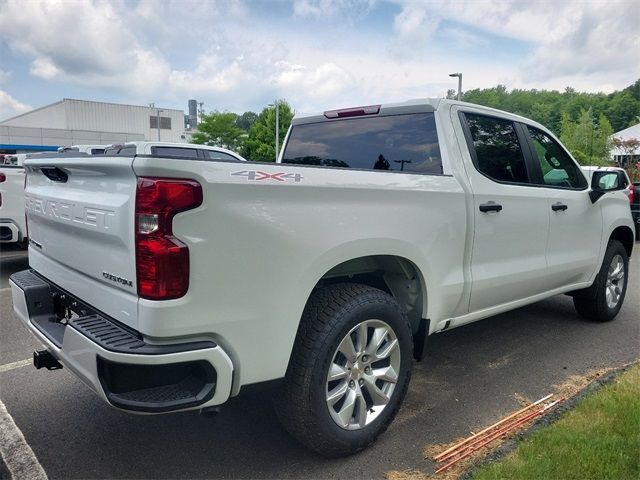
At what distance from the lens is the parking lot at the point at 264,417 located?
2.67 m

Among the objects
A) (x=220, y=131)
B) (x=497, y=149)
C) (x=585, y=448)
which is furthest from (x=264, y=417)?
(x=220, y=131)

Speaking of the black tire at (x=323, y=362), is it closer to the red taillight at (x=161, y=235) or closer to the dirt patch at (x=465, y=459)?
the dirt patch at (x=465, y=459)

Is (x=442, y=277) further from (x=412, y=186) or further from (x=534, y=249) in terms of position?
(x=534, y=249)

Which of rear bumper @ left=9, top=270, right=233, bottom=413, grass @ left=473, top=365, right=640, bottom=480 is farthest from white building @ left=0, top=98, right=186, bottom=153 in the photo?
grass @ left=473, top=365, right=640, bottom=480

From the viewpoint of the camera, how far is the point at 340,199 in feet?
8.34

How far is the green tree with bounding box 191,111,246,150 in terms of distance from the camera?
44188mm

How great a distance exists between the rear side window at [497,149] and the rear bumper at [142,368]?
231 centimetres

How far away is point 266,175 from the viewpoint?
2.24m

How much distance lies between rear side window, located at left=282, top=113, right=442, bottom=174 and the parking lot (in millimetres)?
1592

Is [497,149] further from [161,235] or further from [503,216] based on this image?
[161,235]

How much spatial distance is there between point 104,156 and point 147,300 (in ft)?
2.37

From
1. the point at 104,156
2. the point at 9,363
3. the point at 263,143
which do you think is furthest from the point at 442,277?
the point at 263,143

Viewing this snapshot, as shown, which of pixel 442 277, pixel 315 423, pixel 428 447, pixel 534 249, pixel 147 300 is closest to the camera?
pixel 147 300

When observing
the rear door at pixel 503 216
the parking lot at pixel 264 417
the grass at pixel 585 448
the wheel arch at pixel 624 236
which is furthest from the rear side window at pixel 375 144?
the wheel arch at pixel 624 236
